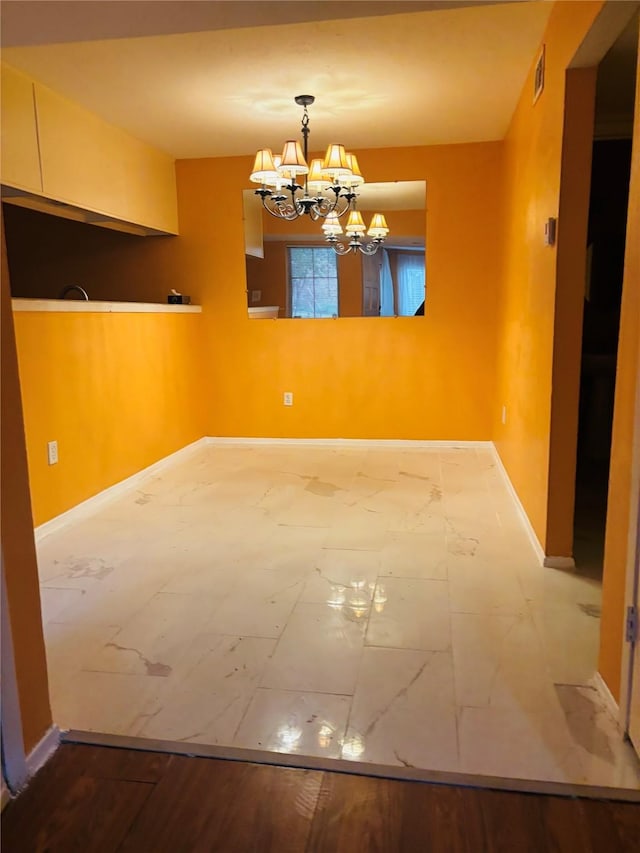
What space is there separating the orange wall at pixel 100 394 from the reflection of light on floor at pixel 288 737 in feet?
6.64

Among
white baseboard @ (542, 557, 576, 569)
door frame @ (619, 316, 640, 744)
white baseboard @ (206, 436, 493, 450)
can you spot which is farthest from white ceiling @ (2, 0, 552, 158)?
white baseboard @ (206, 436, 493, 450)

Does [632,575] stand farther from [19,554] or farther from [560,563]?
[19,554]

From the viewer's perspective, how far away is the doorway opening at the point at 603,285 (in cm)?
372

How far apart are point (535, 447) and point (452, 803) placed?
189 cm

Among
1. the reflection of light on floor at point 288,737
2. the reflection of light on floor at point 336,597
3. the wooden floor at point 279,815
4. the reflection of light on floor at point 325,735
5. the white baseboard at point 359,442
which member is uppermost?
the white baseboard at point 359,442

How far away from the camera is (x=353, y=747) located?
161 centimetres

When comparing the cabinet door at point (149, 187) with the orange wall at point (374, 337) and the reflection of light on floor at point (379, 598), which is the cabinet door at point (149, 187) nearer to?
the orange wall at point (374, 337)

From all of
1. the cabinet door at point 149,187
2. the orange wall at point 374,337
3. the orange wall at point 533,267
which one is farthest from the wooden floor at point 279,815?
the orange wall at point 374,337

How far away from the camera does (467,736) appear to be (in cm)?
165

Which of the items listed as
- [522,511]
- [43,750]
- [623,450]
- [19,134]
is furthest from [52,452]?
[623,450]

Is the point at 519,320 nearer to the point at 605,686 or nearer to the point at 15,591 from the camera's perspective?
the point at 605,686

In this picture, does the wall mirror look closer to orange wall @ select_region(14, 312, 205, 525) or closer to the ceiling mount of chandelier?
orange wall @ select_region(14, 312, 205, 525)

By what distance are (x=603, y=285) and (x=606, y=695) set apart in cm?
359

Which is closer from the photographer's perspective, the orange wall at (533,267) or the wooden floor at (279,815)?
the wooden floor at (279,815)
